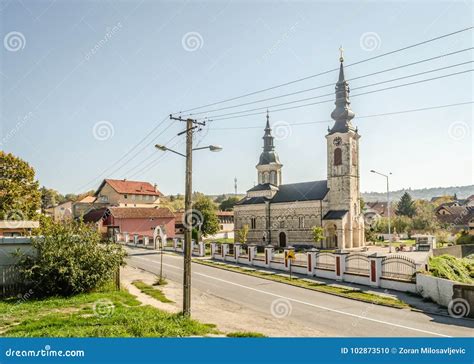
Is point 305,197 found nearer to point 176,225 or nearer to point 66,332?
point 176,225

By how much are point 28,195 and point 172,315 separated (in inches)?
995

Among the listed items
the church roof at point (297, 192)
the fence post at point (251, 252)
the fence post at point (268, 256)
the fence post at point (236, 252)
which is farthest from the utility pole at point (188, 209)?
the church roof at point (297, 192)

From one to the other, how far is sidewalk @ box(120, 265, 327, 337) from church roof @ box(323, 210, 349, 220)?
1214 inches

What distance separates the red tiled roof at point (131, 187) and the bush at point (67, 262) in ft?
184

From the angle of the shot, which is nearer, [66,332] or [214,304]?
[66,332]

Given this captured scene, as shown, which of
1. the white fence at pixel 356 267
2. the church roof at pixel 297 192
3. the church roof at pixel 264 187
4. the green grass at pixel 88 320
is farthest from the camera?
the church roof at pixel 264 187

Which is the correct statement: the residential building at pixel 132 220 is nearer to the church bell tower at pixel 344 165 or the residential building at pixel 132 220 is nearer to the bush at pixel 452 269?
the church bell tower at pixel 344 165

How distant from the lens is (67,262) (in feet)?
56.7

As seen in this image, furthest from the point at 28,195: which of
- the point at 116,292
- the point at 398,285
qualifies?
the point at 398,285

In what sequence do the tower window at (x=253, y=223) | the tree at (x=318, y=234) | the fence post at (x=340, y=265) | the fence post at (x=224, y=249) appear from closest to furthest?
the fence post at (x=340, y=265) < the fence post at (x=224, y=249) < the tree at (x=318, y=234) < the tower window at (x=253, y=223)

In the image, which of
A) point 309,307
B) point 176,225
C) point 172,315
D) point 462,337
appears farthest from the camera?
point 176,225

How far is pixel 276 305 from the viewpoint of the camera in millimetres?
17562

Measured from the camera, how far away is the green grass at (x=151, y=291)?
18522 millimetres

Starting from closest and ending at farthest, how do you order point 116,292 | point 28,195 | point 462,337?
point 462,337
point 116,292
point 28,195
